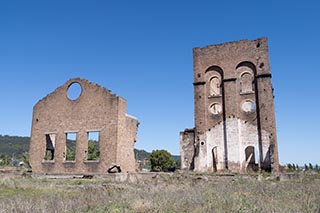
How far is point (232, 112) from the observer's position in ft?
81.1

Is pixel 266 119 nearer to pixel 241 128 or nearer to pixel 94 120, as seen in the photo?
pixel 241 128

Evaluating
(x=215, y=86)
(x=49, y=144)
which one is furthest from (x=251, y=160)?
(x=49, y=144)

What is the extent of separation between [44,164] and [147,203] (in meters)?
18.5

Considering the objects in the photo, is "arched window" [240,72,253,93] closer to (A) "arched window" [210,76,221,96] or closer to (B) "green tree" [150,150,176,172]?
(A) "arched window" [210,76,221,96]

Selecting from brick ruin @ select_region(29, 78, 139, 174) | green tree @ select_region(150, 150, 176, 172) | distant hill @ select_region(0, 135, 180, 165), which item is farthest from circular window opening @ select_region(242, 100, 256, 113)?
distant hill @ select_region(0, 135, 180, 165)

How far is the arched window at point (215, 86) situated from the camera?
26.6 metres

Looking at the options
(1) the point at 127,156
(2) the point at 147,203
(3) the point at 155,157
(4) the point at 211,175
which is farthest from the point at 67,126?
(3) the point at 155,157

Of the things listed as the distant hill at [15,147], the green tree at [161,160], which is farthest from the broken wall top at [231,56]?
the distant hill at [15,147]

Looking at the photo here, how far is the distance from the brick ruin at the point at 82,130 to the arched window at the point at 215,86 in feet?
26.5

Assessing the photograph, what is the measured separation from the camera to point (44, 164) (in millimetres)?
22688

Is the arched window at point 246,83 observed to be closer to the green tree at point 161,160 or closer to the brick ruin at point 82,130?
the brick ruin at point 82,130

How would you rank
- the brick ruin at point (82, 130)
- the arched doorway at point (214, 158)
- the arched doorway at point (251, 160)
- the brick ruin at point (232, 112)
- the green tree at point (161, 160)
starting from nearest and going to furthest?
1. the brick ruin at point (82, 130)
2. the brick ruin at point (232, 112)
3. the arched doorway at point (251, 160)
4. the arched doorway at point (214, 158)
5. the green tree at point (161, 160)

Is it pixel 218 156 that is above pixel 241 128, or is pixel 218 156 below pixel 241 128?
below

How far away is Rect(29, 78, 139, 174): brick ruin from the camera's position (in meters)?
20.9
